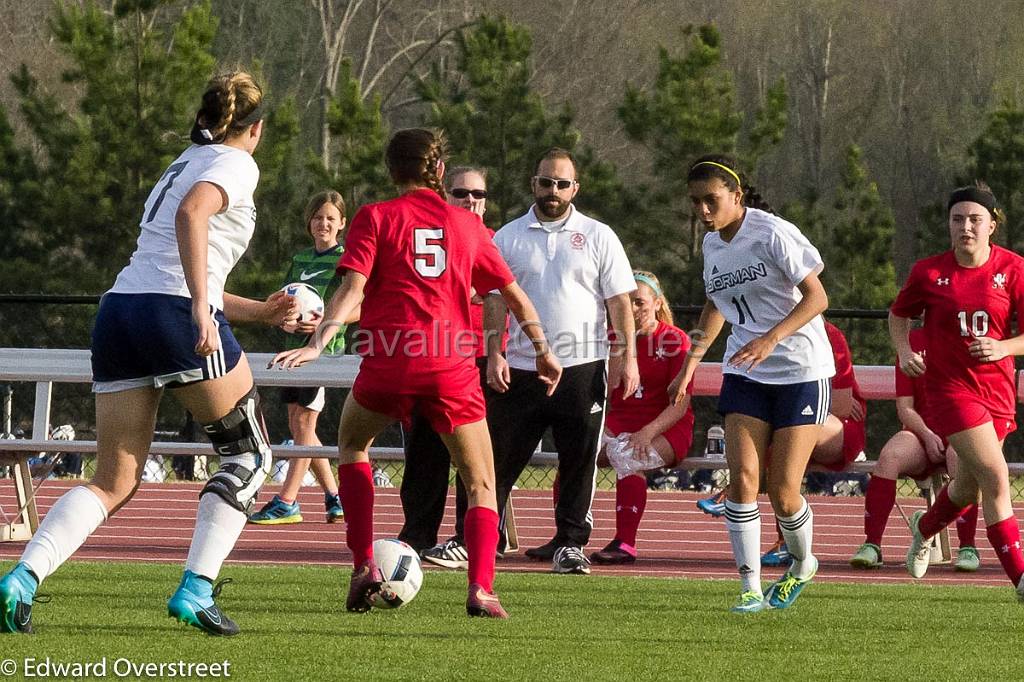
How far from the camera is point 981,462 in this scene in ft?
23.0

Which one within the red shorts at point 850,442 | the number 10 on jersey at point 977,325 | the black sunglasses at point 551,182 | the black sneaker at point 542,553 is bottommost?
the black sneaker at point 542,553

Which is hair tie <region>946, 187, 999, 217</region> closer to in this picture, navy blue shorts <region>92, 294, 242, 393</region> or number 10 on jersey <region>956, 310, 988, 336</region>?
number 10 on jersey <region>956, 310, 988, 336</region>

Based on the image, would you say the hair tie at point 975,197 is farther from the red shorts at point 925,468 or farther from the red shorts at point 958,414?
the red shorts at point 925,468

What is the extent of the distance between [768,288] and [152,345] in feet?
9.00

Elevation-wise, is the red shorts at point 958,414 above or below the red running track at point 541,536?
above

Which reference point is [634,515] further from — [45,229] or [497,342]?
[45,229]

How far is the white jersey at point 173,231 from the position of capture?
17.2 feet

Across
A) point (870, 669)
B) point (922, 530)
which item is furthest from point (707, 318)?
point (870, 669)

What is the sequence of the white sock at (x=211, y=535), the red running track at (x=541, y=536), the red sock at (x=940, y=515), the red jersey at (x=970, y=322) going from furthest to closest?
the red running track at (x=541, y=536), the red sock at (x=940, y=515), the red jersey at (x=970, y=322), the white sock at (x=211, y=535)

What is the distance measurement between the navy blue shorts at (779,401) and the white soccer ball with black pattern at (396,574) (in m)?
1.49

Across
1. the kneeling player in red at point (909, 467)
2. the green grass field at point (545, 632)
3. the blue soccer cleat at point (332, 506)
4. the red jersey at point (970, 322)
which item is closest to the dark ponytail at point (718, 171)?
the red jersey at point (970, 322)

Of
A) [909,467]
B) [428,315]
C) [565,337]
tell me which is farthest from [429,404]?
[909,467]

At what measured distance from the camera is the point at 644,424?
9141mm

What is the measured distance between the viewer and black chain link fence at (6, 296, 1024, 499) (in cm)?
1483
